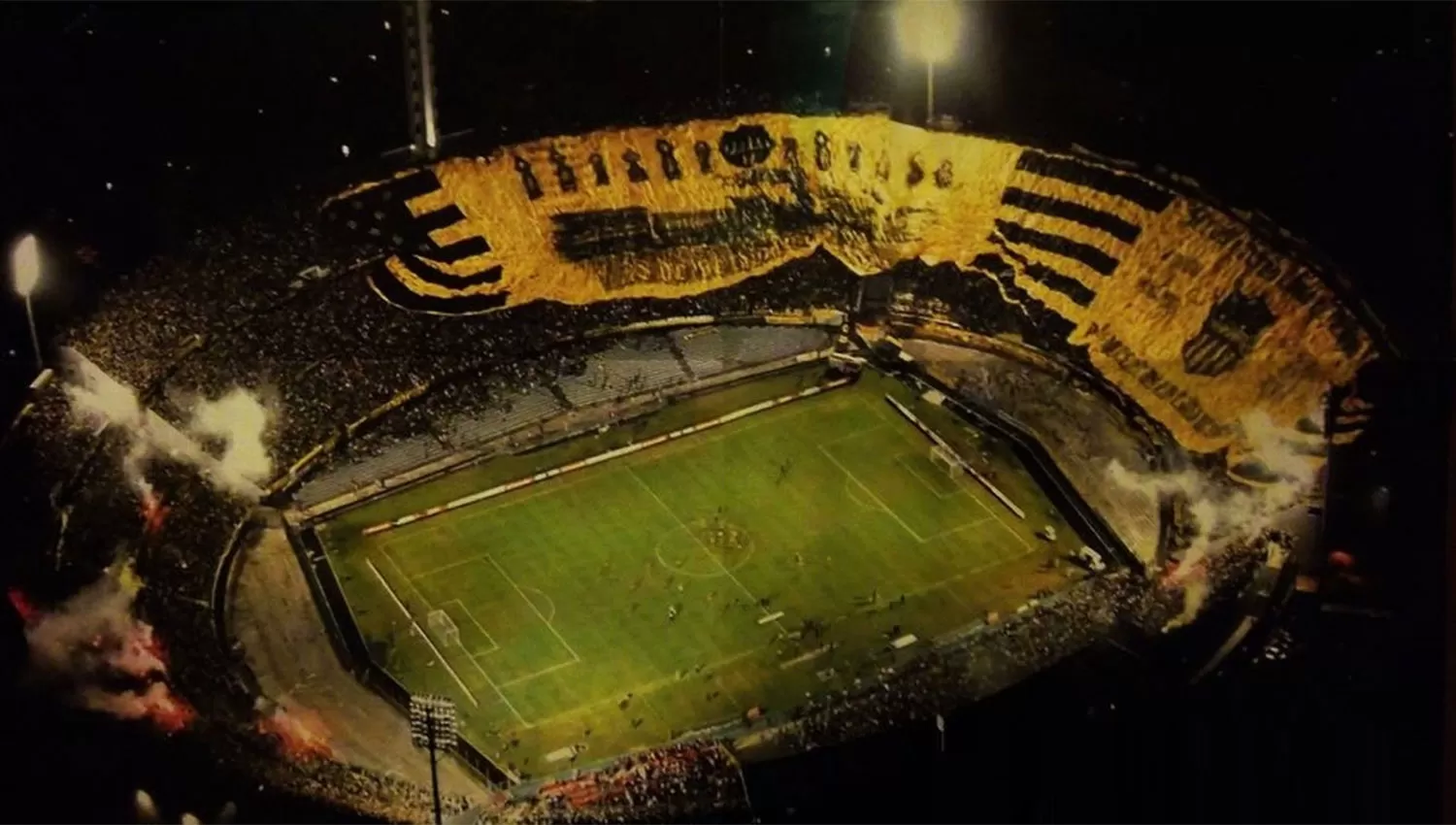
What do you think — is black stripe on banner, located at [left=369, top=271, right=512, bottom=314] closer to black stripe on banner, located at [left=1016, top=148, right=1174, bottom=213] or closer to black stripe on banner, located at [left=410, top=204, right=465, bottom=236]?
black stripe on banner, located at [left=410, top=204, right=465, bottom=236]

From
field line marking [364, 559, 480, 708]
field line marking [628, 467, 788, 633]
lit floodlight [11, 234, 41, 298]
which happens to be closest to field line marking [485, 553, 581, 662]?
field line marking [364, 559, 480, 708]

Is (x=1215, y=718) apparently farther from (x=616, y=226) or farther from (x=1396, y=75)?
(x=616, y=226)

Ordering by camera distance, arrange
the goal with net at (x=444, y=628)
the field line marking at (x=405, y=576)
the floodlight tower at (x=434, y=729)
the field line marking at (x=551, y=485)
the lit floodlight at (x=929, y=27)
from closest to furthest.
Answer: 1. the floodlight tower at (x=434, y=729)
2. the goal with net at (x=444, y=628)
3. the field line marking at (x=405, y=576)
4. the lit floodlight at (x=929, y=27)
5. the field line marking at (x=551, y=485)

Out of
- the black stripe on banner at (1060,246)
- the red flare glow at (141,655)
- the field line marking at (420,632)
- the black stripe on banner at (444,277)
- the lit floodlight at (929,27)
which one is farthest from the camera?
the black stripe on banner at (1060,246)

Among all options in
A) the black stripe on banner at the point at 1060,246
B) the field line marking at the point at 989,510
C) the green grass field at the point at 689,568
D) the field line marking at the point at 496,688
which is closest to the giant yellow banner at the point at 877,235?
the black stripe on banner at the point at 1060,246

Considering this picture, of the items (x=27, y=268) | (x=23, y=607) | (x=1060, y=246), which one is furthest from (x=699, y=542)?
(x=27, y=268)

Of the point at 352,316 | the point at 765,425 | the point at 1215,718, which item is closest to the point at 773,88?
the point at 765,425

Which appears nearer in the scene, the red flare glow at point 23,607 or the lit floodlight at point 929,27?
the red flare glow at point 23,607

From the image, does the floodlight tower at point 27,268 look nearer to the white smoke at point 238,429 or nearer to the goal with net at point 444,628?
the white smoke at point 238,429
